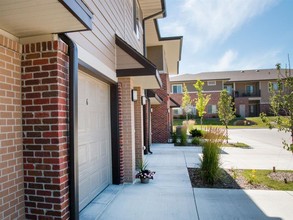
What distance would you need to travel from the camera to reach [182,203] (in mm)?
4855

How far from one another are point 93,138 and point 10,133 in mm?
2296

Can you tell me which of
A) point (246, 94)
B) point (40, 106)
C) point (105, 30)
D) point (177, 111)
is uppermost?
point (246, 94)

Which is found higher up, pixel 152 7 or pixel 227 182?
pixel 152 7

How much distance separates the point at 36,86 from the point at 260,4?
1229 centimetres

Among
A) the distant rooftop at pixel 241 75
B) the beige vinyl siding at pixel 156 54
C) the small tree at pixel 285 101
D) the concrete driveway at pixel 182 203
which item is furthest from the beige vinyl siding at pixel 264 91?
the concrete driveway at pixel 182 203

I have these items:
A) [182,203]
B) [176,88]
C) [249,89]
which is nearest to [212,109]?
[176,88]

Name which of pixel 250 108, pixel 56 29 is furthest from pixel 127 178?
pixel 250 108

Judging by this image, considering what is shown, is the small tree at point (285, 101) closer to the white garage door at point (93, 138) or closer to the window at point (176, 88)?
the white garage door at point (93, 138)

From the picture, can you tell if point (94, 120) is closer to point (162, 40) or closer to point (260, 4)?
point (162, 40)

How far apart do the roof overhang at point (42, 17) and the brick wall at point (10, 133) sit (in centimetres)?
27

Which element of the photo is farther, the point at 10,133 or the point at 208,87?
the point at 208,87

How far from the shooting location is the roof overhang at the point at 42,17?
2.22 metres

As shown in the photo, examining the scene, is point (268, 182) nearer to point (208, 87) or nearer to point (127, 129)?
point (127, 129)

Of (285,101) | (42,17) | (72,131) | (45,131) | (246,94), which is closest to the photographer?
(42,17)
